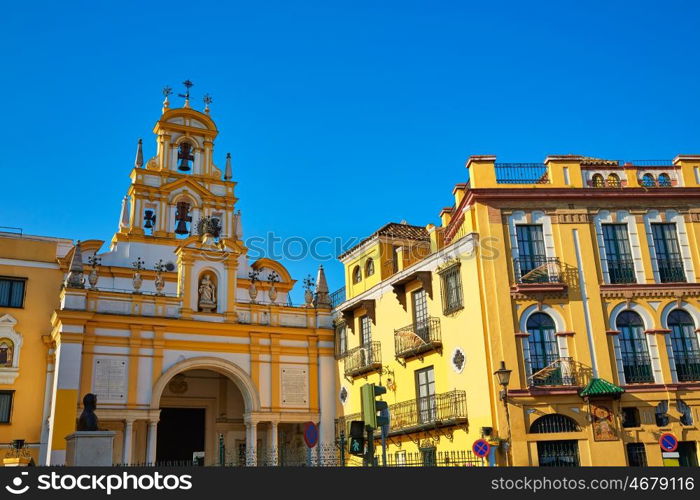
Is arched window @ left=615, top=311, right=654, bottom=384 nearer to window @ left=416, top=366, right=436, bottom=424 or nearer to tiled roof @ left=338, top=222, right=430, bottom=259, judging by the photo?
window @ left=416, top=366, right=436, bottom=424

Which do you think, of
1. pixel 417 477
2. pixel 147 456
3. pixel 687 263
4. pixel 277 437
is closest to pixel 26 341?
pixel 147 456

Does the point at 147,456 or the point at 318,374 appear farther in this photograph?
the point at 318,374

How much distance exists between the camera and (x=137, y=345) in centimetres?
2905

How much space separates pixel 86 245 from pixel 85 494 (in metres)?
23.8

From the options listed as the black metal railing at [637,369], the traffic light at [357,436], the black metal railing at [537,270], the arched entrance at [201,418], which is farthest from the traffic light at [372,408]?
the arched entrance at [201,418]

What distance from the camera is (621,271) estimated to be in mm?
24438

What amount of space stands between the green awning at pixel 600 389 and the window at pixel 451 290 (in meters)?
4.71

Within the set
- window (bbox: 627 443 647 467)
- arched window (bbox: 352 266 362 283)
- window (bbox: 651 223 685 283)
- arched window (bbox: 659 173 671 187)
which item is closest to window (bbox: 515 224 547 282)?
window (bbox: 651 223 685 283)

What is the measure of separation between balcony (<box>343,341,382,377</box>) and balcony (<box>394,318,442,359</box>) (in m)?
1.47

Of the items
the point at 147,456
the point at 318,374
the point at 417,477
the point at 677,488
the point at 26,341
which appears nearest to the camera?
the point at 417,477

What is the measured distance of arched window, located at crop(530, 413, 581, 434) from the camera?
73.8ft

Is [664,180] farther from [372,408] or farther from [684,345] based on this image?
[372,408]

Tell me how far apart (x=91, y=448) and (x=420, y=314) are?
13.9 metres

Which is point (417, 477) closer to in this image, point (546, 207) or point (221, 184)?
point (546, 207)
